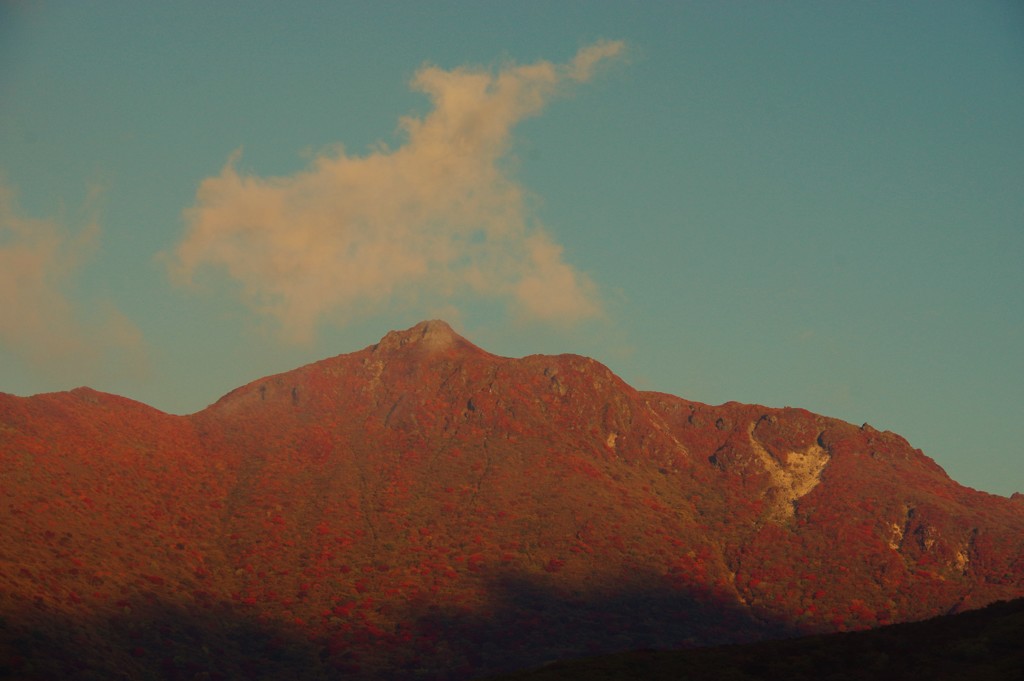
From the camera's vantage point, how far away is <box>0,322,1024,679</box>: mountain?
12400 cm

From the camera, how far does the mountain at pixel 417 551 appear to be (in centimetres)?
12400

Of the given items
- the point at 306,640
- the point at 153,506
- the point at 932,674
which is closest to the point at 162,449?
the point at 153,506

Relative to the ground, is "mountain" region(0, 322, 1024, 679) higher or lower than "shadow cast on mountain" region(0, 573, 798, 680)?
higher

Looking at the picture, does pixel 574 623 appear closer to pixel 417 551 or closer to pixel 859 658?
pixel 417 551

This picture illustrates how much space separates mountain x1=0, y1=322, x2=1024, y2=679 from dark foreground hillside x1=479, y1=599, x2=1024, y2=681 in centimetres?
6120

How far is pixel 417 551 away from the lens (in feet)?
519

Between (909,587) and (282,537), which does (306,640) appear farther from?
(909,587)

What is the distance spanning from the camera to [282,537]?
159875 millimetres

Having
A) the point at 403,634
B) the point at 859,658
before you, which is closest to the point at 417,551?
the point at 403,634

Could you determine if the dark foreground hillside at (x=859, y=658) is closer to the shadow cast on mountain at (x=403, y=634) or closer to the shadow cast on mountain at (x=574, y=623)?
the shadow cast on mountain at (x=574, y=623)

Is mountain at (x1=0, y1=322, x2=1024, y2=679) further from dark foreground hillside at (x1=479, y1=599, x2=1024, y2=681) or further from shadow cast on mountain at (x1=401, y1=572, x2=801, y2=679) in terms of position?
dark foreground hillside at (x1=479, y1=599, x2=1024, y2=681)

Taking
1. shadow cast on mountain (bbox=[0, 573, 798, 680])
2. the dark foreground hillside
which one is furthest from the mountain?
the dark foreground hillside

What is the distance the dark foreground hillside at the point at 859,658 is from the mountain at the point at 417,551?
201 feet

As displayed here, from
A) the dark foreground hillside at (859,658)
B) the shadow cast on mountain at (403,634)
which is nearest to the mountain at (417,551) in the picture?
the shadow cast on mountain at (403,634)
